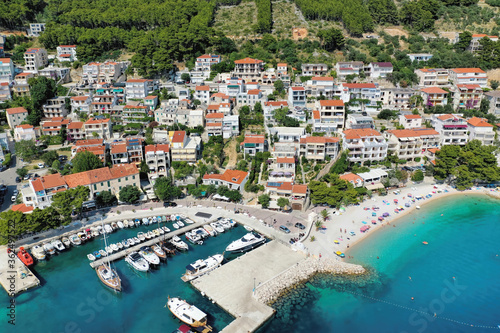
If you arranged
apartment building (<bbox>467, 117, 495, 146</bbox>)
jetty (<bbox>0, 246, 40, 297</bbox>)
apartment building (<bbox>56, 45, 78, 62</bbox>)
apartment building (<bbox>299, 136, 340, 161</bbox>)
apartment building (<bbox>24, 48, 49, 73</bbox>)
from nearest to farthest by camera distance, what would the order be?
jetty (<bbox>0, 246, 40, 297</bbox>) → apartment building (<bbox>299, 136, 340, 161</bbox>) → apartment building (<bbox>467, 117, 495, 146</bbox>) → apartment building (<bbox>24, 48, 49, 73</bbox>) → apartment building (<bbox>56, 45, 78, 62</bbox>)

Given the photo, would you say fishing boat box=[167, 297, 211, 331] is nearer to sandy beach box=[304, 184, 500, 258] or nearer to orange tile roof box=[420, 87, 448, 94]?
sandy beach box=[304, 184, 500, 258]

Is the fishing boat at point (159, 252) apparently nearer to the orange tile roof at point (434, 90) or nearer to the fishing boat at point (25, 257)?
the fishing boat at point (25, 257)

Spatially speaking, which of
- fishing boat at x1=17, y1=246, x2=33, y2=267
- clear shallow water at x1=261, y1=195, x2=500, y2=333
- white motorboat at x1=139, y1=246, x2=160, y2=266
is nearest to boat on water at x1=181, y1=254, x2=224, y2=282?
white motorboat at x1=139, y1=246, x2=160, y2=266

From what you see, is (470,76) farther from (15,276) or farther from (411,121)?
(15,276)

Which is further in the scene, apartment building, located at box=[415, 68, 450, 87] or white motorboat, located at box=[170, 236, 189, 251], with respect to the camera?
apartment building, located at box=[415, 68, 450, 87]

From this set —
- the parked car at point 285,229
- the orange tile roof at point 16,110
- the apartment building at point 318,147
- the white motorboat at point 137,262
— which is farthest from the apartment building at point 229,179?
the orange tile roof at point 16,110

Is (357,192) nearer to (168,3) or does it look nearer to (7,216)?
(7,216)

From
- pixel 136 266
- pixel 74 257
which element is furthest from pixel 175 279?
pixel 74 257

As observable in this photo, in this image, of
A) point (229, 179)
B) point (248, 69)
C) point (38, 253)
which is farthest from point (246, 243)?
point (248, 69)
